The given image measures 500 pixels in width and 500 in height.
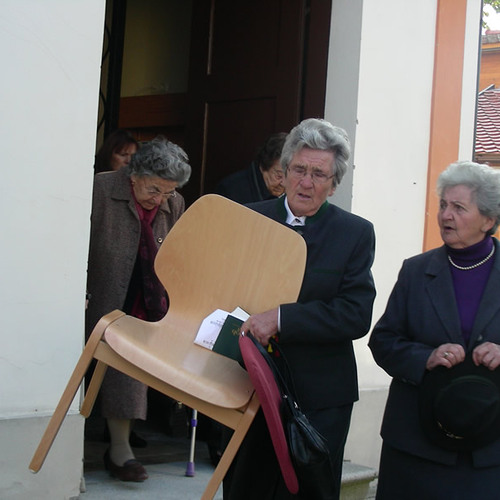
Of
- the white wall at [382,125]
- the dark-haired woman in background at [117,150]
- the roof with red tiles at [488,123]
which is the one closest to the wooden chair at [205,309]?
the dark-haired woman in background at [117,150]

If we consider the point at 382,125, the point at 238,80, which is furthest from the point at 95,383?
the point at 238,80

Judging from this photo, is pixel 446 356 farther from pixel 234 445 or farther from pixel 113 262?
pixel 113 262

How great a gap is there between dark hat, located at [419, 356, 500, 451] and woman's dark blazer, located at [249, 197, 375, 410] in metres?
0.27

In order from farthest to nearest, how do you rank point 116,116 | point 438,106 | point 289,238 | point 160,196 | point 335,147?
point 116,116 → point 438,106 → point 160,196 → point 335,147 → point 289,238

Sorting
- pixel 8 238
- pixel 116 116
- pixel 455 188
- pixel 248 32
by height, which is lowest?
pixel 8 238

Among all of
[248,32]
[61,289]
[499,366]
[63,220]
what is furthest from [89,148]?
[248,32]

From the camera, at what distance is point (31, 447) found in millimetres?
3949

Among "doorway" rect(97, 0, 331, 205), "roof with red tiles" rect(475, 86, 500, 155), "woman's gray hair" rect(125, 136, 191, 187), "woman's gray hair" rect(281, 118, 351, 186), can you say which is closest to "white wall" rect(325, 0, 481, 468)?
"doorway" rect(97, 0, 331, 205)

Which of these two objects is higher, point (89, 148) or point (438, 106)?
point (438, 106)

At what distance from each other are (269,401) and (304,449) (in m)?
0.18

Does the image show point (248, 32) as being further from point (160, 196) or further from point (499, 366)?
point (499, 366)

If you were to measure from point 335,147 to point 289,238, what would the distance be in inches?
16.3

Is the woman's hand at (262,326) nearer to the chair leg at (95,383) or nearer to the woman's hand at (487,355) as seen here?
the chair leg at (95,383)

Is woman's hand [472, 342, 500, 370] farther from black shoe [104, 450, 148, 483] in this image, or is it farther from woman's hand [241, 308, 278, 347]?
black shoe [104, 450, 148, 483]
